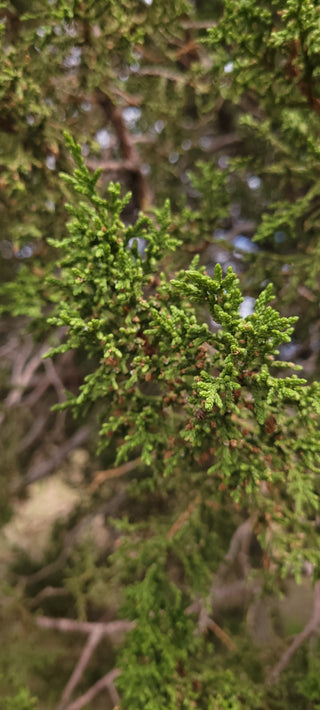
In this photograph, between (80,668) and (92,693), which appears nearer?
(92,693)

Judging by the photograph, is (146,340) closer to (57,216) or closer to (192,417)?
(192,417)

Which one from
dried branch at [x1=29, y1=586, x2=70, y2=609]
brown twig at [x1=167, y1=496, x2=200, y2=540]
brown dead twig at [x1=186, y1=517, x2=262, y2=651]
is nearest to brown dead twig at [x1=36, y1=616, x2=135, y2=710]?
dried branch at [x1=29, y1=586, x2=70, y2=609]

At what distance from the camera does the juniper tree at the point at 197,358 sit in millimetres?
1937

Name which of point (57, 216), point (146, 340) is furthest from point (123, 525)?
point (57, 216)

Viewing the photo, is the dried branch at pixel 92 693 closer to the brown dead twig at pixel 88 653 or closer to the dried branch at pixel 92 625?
the brown dead twig at pixel 88 653

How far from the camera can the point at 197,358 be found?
2031 millimetres

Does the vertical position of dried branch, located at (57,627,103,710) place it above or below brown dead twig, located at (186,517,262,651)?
below

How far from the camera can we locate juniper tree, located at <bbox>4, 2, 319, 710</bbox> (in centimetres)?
194

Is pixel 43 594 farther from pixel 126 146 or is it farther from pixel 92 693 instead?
pixel 126 146

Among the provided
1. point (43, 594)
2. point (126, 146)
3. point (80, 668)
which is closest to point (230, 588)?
point (80, 668)

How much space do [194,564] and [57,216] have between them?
109 inches

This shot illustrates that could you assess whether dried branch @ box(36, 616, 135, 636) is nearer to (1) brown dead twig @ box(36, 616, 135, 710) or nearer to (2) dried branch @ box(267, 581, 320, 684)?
(1) brown dead twig @ box(36, 616, 135, 710)

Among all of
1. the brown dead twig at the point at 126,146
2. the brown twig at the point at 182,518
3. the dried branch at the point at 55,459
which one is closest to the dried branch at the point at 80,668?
the brown twig at the point at 182,518

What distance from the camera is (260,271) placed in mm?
2928
